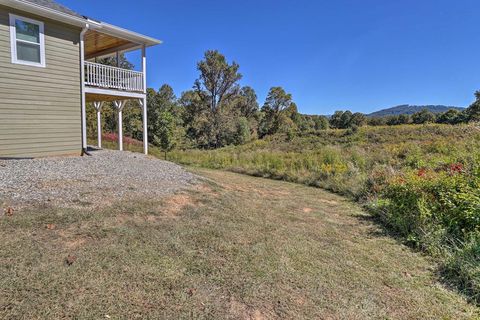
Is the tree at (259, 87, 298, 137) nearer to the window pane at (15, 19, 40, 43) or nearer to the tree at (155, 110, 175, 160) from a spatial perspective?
the tree at (155, 110, 175, 160)

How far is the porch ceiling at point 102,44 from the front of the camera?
9.88 metres

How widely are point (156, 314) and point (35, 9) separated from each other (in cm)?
836

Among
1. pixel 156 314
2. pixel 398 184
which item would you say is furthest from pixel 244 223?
pixel 398 184

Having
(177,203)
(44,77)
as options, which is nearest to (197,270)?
(177,203)

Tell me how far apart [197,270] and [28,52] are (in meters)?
7.80

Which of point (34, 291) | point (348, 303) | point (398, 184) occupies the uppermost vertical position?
point (398, 184)

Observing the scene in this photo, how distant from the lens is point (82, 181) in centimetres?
556

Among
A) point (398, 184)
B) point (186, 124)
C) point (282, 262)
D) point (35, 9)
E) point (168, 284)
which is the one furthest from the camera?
point (186, 124)

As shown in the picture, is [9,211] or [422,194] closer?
[9,211]

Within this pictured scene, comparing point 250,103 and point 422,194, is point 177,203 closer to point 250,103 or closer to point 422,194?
point 422,194

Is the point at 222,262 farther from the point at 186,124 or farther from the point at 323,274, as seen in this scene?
the point at 186,124

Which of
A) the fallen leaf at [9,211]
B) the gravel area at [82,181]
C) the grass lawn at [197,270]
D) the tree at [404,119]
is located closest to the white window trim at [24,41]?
the gravel area at [82,181]

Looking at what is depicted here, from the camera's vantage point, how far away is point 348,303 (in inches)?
114

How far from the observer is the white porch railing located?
921 centimetres
